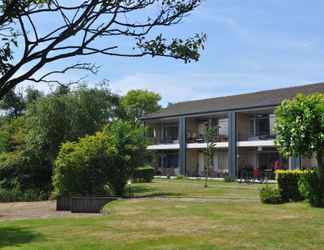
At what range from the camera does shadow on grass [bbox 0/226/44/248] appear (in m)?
11.9

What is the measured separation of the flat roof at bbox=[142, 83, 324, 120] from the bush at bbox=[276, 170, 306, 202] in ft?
66.1

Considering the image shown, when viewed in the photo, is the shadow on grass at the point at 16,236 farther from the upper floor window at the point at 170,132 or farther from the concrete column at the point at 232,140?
the upper floor window at the point at 170,132

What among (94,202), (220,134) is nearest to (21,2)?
(94,202)

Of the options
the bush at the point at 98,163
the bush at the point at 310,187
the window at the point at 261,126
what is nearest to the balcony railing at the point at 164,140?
the window at the point at 261,126

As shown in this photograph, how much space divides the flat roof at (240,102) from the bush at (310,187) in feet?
69.4

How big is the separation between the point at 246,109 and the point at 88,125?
1493 centimetres

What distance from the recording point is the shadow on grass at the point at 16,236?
39.1 feet

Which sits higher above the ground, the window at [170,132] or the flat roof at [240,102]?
the flat roof at [240,102]

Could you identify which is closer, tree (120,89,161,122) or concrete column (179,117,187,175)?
concrete column (179,117,187,175)

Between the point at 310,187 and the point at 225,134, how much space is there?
29.0m

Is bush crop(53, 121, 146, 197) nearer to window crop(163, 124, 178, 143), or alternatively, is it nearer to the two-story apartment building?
the two-story apartment building

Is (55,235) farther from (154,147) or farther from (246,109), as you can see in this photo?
(154,147)

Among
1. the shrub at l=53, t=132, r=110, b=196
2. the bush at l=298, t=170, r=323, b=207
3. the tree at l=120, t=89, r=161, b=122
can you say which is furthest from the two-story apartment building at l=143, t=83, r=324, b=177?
the tree at l=120, t=89, r=161, b=122

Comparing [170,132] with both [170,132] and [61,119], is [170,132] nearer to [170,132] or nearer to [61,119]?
[170,132]
